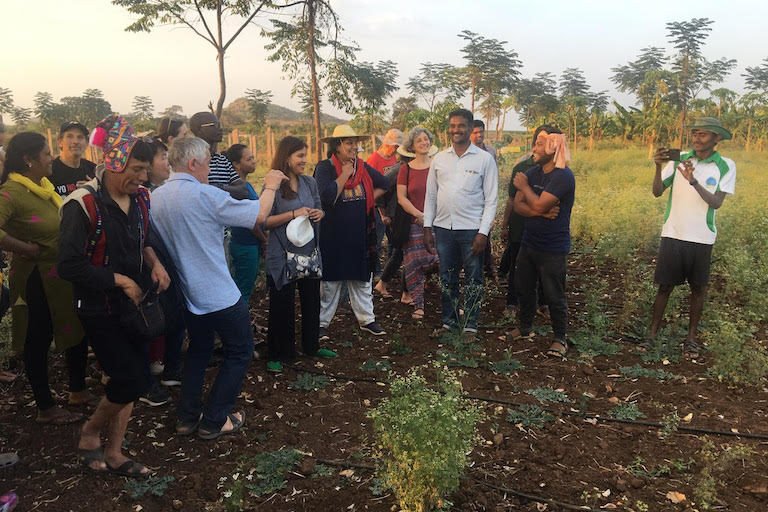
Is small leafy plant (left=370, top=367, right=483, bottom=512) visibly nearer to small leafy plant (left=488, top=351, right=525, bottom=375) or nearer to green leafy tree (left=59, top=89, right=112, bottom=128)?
small leafy plant (left=488, top=351, right=525, bottom=375)

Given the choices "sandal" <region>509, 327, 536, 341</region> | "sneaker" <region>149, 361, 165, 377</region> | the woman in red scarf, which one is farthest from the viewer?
"sandal" <region>509, 327, 536, 341</region>

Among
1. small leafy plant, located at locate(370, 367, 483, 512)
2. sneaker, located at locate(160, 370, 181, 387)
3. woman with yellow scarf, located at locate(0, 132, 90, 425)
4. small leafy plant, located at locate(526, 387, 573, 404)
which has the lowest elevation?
small leafy plant, located at locate(526, 387, 573, 404)

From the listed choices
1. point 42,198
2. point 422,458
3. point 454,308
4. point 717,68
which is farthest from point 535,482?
point 717,68

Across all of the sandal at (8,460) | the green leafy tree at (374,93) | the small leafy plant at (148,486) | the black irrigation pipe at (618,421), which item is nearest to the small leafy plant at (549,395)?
the black irrigation pipe at (618,421)

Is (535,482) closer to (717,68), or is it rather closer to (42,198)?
(42,198)

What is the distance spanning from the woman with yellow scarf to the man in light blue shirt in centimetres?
75

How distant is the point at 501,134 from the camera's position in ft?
125

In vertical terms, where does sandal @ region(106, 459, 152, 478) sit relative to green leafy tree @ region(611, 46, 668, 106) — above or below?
below

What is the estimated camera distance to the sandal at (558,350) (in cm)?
455

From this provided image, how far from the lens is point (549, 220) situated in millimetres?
4395

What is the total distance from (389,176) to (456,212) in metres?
1.26

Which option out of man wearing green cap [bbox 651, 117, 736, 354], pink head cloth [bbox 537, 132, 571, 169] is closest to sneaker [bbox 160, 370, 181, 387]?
pink head cloth [bbox 537, 132, 571, 169]

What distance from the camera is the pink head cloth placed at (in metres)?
4.31

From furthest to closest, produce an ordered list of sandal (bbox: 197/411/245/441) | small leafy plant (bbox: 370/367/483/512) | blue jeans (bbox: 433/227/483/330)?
blue jeans (bbox: 433/227/483/330) < sandal (bbox: 197/411/245/441) < small leafy plant (bbox: 370/367/483/512)
